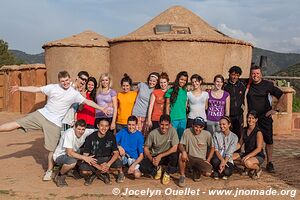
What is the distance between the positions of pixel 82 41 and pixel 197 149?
7.21m

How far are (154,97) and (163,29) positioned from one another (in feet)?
19.2

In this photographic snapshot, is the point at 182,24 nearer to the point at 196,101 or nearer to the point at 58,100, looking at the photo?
the point at 196,101

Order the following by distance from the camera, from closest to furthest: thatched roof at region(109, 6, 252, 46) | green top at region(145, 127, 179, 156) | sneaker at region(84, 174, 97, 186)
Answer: sneaker at region(84, 174, 97, 186), green top at region(145, 127, 179, 156), thatched roof at region(109, 6, 252, 46)

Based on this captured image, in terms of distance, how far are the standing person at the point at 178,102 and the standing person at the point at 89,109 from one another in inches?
42.7

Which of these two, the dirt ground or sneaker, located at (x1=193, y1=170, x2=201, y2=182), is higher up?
sneaker, located at (x1=193, y1=170, x2=201, y2=182)

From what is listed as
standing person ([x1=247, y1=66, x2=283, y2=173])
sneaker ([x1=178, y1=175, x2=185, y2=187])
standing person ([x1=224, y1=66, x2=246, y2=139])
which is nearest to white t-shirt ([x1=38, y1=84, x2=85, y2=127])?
sneaker ([x1=178, y1=175, x2=185, y2=187])

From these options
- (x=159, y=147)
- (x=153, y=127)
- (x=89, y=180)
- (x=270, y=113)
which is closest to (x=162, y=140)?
(x=159, y=147)

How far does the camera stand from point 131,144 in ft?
17.4

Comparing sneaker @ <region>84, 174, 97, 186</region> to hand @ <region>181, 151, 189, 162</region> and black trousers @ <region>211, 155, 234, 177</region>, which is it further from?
black trousers @ <region>211, 155, 234, 177</region>

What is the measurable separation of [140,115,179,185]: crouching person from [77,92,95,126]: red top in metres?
0.96

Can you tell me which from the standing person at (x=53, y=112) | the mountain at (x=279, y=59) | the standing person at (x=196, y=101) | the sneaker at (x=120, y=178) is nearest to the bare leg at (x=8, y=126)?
the standing person at (x=53, y=112)

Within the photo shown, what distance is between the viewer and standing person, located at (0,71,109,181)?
5.28 m

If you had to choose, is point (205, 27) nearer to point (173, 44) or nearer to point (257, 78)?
point (173, 44)

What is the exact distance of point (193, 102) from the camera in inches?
215
